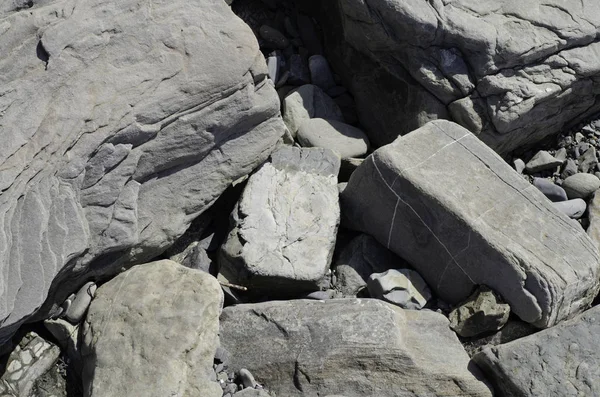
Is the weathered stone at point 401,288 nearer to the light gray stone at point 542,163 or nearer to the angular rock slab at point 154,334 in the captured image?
the angular rock slab at point 154,334

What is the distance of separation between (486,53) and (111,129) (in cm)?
206

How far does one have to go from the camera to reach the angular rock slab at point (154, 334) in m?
3.20

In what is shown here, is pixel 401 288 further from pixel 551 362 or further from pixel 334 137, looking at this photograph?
pixel 334 137

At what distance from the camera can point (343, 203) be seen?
4.09m

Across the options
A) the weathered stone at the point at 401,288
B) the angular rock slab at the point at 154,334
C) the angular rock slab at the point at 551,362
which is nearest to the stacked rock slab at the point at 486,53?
the weathered stone at the point at 401,288

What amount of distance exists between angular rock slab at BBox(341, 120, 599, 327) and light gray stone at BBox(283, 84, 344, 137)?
70 cm

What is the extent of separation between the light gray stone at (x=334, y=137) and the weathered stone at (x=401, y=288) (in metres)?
0.83

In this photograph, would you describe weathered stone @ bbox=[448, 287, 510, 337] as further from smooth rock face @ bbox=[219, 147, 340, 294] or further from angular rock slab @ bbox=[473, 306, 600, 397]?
smooth rock face @ bbox=[219, 147, 340, 294]

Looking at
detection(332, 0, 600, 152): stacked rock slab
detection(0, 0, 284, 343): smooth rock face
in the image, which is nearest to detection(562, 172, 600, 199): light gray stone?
detection(332, 0, 600, 152): stacked rock slab

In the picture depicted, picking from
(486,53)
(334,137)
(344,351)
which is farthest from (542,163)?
(344,351)

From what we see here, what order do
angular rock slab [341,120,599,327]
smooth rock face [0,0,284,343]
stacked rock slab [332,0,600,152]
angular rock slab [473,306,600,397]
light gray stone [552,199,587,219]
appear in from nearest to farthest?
smooth rock face [0,0,284,343], angular rock slab [473,306,600,397], angular rock slab [341,120,599,327], stacked rock slab [332,0,600,152], light gray stone [552,199,587,219]

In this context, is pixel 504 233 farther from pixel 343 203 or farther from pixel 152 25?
pixel 152 25

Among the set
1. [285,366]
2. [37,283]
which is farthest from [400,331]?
[37,283]

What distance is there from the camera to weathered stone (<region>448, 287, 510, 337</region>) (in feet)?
11.9
